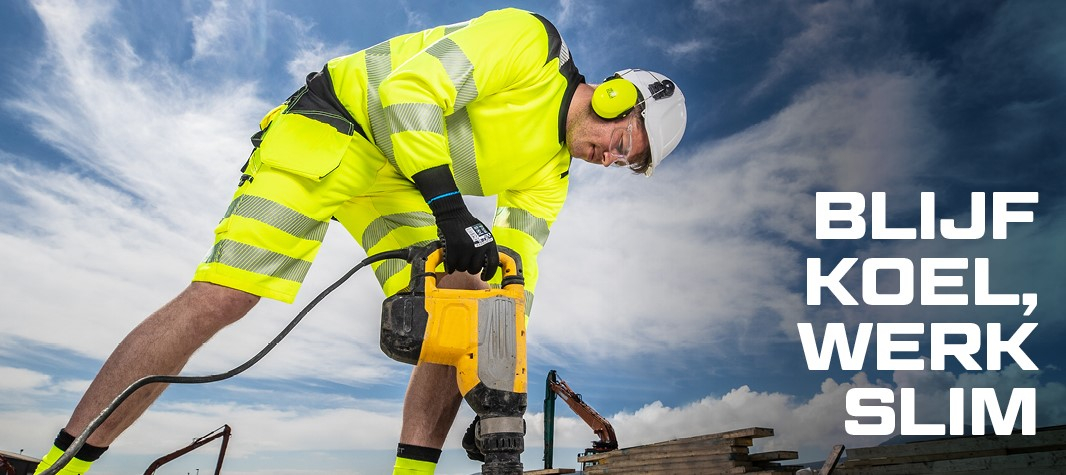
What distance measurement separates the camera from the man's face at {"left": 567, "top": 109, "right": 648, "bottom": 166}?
2580 millimetres

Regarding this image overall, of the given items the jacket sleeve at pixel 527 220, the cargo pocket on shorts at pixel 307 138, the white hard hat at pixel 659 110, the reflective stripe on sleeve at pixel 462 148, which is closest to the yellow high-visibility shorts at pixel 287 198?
the cargo pocket on shorts at pixel 307 138

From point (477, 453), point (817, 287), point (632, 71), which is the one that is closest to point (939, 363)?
point (817, 287)

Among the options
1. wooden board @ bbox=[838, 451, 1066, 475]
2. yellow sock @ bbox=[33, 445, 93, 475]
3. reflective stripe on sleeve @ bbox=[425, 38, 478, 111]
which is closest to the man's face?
reflective stripe on sleeve @ bbox=[425, 38, 478, 111]

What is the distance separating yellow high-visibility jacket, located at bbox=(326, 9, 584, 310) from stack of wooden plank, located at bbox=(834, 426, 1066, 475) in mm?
5120

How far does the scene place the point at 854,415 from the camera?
6055 millimetres

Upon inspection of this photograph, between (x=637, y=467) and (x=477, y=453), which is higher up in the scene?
(x=477, y=453)

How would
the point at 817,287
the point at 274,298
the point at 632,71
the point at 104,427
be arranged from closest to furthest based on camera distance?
the point at 104,427 → the point at 274,298 → the point at 632,71 → the point at 817,287

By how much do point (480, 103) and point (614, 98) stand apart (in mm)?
501

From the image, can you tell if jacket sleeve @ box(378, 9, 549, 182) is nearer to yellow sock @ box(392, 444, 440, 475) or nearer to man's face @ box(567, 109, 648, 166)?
man's face @ box(567, 109, 648, 166)

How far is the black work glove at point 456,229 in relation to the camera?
75.3 inches

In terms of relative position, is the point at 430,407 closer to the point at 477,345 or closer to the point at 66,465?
the point at 477,345

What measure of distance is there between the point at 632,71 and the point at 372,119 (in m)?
1.10

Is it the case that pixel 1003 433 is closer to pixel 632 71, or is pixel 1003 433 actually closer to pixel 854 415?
pixel 854 415

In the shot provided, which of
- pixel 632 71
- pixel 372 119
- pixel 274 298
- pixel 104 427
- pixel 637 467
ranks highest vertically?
pixel 632 71
